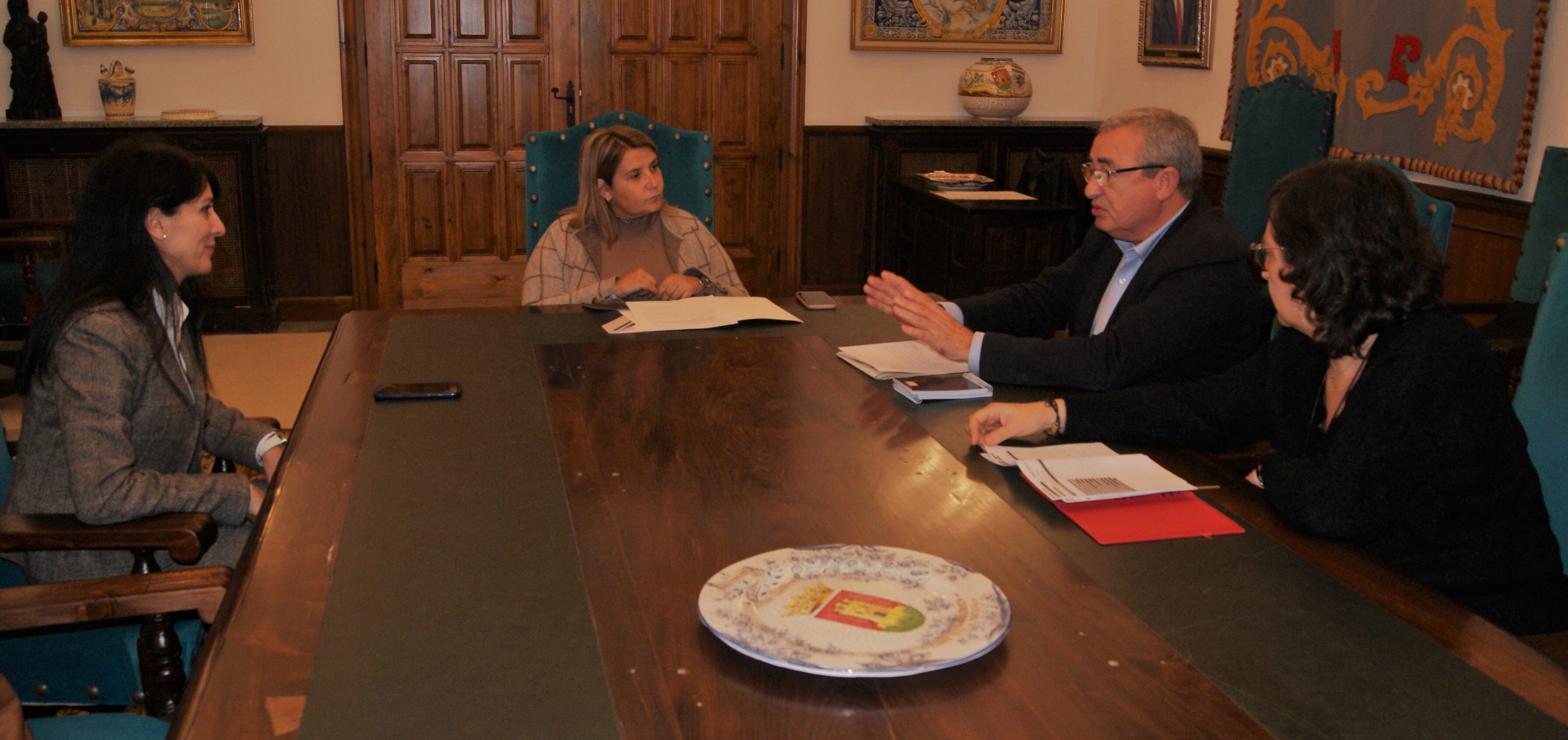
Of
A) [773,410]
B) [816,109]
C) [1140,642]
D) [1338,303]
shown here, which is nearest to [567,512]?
[773,410]

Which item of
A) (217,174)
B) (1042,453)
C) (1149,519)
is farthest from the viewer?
(217,174)

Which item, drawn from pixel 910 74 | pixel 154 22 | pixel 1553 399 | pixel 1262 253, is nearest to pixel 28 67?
pixel 154 22

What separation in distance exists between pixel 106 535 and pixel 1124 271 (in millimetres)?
1920

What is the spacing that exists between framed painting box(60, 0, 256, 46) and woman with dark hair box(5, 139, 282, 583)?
3.59m

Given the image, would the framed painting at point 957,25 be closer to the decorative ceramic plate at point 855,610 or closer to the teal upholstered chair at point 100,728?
the decorative ceramic plate at point 855,610

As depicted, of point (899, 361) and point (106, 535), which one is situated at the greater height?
point (899, 361)

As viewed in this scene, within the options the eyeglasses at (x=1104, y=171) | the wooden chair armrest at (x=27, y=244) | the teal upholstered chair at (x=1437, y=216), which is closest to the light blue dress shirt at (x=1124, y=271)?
the eyeglasses at (x=1104, y=171)

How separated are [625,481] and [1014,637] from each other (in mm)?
639

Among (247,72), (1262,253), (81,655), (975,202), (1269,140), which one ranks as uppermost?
(247,72)

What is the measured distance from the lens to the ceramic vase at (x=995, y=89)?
19.3 ft

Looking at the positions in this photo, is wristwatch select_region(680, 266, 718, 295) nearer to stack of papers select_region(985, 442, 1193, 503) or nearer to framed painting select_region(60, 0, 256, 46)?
stack of papers select_region(985, 442, 1193, 503)

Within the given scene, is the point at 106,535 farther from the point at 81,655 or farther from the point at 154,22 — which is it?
the point at 154,22

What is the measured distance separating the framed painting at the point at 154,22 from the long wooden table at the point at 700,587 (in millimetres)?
3890

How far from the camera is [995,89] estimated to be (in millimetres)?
5875
